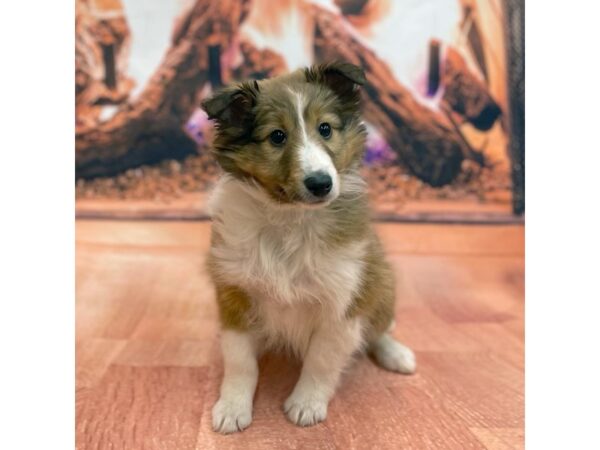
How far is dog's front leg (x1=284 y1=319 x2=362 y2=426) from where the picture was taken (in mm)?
2438

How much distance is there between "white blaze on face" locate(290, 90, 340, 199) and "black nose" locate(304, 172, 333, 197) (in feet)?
0.04

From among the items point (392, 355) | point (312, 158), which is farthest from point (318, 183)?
point (392, 355)

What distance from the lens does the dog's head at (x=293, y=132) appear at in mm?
2135

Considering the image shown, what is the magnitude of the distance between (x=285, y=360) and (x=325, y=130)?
119cm

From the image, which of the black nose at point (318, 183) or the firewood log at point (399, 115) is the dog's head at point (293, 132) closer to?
the black nose at point (318, 183)

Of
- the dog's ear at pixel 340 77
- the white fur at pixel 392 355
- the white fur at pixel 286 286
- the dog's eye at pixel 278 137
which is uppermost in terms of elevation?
the dog's ear at pixel 340 77

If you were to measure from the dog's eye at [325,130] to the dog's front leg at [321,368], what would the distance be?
2.51 feet

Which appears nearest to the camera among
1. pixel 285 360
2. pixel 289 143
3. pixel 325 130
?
pixel 289 143

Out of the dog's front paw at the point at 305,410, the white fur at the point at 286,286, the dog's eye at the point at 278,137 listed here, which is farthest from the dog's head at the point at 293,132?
the dog's front paw at the point at 305,410

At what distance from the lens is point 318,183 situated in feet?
6.86

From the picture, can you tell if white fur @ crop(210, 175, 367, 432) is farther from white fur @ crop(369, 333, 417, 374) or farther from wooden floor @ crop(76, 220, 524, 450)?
white fur @ crop(369, 333, 417, 374)

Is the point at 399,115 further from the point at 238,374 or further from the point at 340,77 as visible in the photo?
the point at 238,374

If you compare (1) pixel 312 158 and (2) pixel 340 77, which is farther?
(2) pixel 340 77

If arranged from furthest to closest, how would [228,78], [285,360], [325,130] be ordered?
1. [228,78]
2. [285,360]
3. [325,130]
